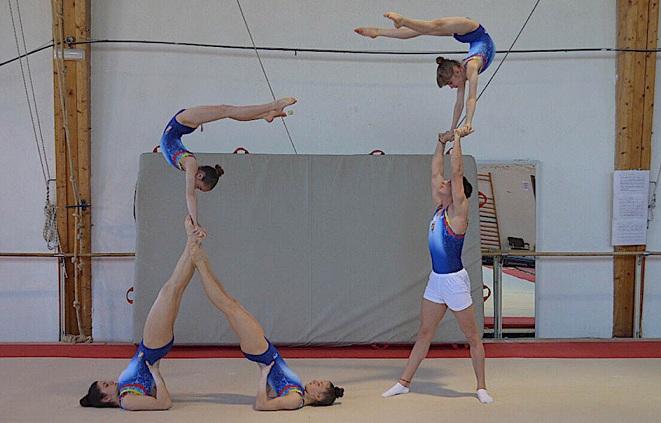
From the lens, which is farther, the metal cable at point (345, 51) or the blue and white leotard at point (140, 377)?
the metal cable at point (345, 51)

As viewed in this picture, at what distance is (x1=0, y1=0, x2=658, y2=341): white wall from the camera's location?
6488mm

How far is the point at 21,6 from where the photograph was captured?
21.1ft

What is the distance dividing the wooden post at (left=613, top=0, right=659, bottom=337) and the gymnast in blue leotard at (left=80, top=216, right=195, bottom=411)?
13.8ft

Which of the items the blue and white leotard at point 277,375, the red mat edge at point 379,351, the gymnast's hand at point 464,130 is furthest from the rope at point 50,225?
the gymnast's hand at point 464,130

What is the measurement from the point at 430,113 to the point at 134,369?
3.65 meters

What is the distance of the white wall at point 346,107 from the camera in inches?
255

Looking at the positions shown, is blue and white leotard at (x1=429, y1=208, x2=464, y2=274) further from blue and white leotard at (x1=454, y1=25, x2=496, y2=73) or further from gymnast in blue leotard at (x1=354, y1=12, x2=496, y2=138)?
blue and white leotard at (x1=454, y1=25, x2=496, y2=73)

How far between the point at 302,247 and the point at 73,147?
7.21ft

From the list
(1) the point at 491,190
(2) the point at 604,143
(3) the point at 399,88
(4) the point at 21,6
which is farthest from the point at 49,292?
(2) the point at 604,143

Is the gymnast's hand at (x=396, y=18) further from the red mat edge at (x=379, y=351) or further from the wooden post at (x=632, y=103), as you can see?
the wooden post at (x=632, y=103)

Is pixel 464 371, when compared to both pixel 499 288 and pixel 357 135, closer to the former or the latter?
pixel 499 288

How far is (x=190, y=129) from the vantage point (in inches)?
169

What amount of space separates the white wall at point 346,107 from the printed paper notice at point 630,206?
10 cm

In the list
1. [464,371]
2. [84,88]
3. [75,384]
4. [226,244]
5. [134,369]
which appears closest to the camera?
[134,369]
